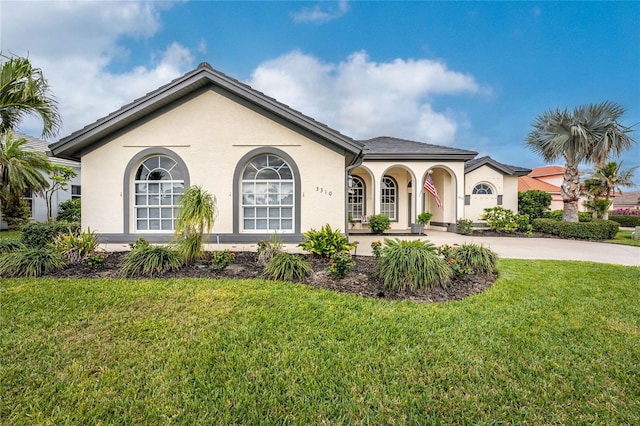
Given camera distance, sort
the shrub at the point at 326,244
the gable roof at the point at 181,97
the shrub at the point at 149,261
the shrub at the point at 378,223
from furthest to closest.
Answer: the shrub at the point at 378,223
the gable roof at the point at 181,97
the shrub at the point at 326,244
the shrub at the point at 149,261

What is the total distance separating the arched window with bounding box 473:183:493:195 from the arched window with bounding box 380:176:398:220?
523cm

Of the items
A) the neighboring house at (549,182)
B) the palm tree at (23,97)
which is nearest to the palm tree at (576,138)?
the neighboring house at (549,182)

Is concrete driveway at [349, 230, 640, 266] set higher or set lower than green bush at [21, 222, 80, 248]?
lower

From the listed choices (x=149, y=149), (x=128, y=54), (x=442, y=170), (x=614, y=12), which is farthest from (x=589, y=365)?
(x=128, y=54)

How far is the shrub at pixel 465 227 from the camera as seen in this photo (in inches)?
602

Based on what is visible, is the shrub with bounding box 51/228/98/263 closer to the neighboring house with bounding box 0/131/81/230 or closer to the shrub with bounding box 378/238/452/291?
the shrub with bounding box 378/238/452/291

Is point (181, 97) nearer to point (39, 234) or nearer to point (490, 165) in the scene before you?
point (39, 234)

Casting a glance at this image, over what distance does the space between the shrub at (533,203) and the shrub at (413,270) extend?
16.1 m

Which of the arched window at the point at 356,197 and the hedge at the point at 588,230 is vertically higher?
the arched window at the point at 356,197

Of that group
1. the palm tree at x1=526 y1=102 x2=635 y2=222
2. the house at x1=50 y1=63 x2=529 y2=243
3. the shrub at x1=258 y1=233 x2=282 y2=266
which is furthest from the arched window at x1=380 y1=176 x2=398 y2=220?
the shrub at x1=258 y1=233 x2=282 y2=266

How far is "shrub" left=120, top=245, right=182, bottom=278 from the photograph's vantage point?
6.23 m

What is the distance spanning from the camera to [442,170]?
1716 cm

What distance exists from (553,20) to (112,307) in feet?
64.8

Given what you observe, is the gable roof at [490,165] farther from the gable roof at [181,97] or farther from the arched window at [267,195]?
the arched window at [267,195]
